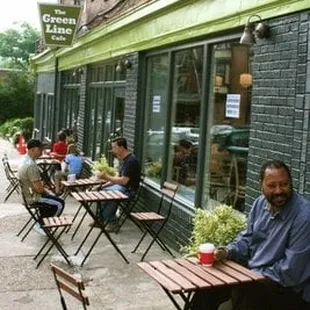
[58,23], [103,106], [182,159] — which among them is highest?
[58,23]

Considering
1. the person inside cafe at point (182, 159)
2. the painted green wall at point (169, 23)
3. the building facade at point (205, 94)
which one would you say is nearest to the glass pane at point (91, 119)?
the building facade at point (205, 94)

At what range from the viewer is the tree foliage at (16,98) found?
125 feet

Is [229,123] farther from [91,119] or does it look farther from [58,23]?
[58,23]

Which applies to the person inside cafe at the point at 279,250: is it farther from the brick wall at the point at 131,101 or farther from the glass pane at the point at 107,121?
the glass pane at the point at 107,121

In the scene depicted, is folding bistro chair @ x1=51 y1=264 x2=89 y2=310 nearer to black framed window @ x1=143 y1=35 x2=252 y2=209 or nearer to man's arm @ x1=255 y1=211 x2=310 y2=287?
man's arm @ x1=255 y1=211 x2=310 y2=287

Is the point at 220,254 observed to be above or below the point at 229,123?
below

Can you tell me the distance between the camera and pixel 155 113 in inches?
353

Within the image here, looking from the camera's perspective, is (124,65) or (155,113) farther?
(124,65)

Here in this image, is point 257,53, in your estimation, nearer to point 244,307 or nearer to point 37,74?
point 244,307

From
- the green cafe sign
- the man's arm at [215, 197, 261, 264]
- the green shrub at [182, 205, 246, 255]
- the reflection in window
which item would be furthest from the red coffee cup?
the green cafe sign

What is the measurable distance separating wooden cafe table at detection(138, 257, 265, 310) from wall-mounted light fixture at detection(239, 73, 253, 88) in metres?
2.44

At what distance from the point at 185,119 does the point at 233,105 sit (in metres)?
1.47

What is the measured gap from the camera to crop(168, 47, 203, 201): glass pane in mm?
7344

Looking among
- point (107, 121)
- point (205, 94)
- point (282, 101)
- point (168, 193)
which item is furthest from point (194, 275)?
point (107, 121)
